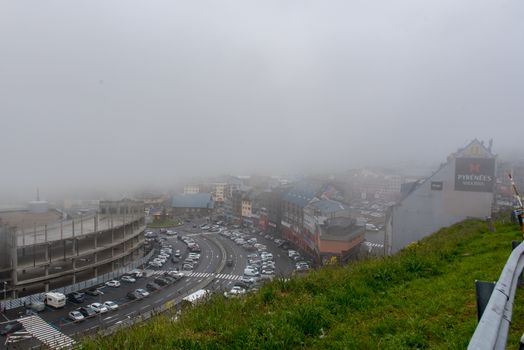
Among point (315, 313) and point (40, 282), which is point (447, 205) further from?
point (40, 282)

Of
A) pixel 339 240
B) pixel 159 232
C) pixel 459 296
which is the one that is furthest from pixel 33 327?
pixel 159 232

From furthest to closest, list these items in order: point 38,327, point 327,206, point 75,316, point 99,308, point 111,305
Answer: point 327,206, point 111,305, point 99,308, point 75,316, point 38,327

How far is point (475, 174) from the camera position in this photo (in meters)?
14.8

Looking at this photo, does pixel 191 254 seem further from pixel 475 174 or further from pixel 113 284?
pixel 475 174

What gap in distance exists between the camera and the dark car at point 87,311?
509 inches

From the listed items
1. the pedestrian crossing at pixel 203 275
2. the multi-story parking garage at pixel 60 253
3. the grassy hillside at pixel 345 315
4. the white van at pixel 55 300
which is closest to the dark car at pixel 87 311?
the white van at pixel 55 300

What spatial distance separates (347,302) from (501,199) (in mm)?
21955

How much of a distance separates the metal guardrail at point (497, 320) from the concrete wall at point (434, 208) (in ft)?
48.8

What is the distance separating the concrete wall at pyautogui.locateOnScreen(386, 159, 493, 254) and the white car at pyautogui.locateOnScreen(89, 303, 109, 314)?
451 inches

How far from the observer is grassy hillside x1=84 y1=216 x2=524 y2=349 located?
2398 mm

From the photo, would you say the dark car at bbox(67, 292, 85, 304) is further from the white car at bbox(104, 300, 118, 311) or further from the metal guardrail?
the metal guardrail

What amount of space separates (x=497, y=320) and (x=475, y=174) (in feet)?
51.5

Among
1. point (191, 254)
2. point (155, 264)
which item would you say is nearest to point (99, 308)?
point (155, 264)

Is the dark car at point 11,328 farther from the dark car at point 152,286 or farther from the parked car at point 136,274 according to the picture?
the parked car at point 136,274
